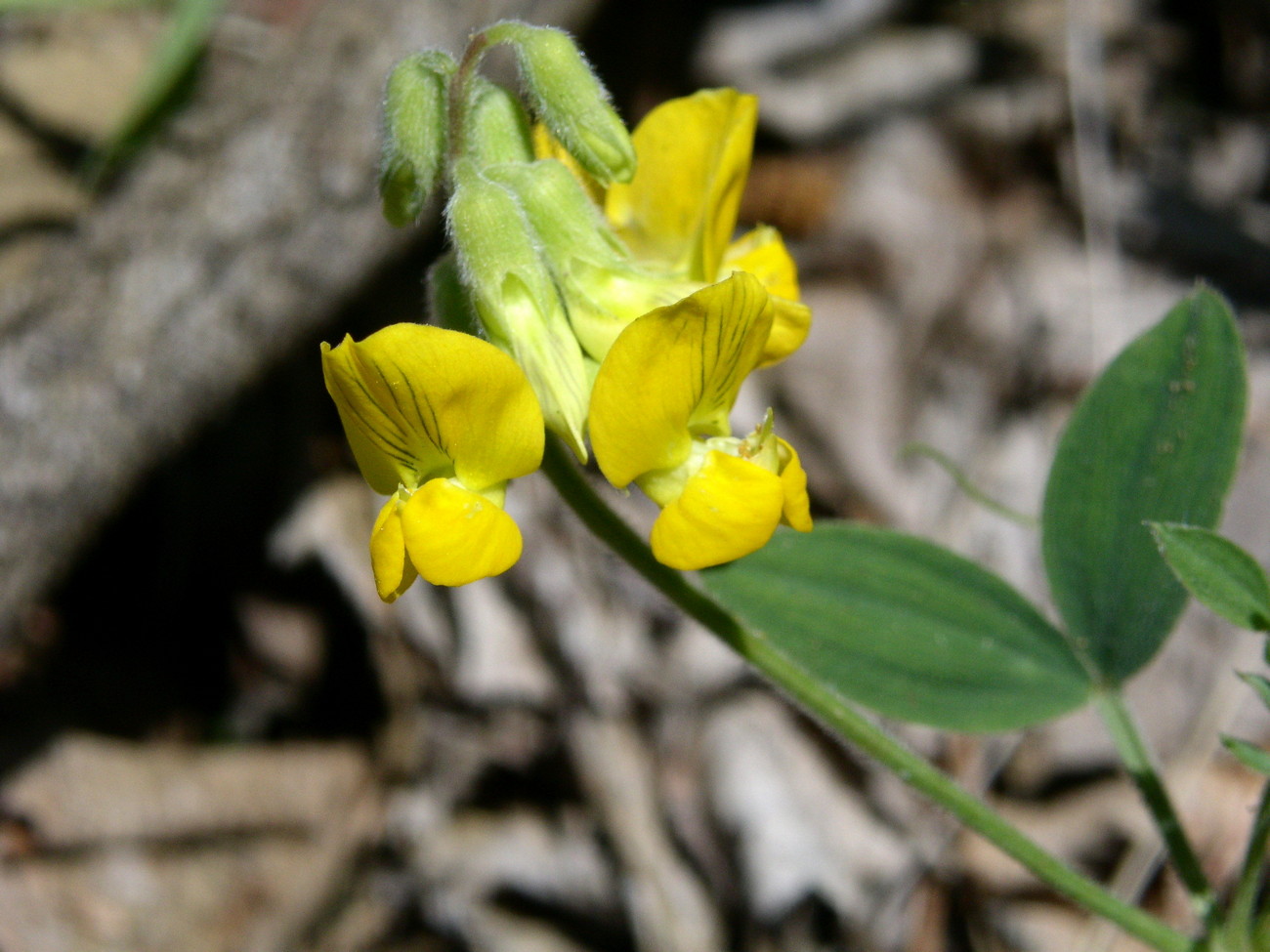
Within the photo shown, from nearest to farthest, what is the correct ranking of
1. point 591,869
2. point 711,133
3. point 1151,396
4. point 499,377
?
point 499,377 < point 711,133 < point 1151,396 < point 591,869

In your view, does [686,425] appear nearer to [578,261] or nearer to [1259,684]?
[578,261]

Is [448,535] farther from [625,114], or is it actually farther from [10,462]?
[625,114]

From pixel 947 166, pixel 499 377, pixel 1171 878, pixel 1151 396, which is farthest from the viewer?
pixel 947 166

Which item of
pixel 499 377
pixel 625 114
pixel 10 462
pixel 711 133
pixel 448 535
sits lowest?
pixel 10 462

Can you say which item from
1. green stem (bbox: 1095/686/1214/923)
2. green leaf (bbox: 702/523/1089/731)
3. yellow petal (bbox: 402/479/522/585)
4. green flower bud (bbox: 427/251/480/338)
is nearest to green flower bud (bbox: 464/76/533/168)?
green flower bud (bbox: 427/251/480/338)

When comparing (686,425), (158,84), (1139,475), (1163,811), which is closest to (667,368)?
(686,425)

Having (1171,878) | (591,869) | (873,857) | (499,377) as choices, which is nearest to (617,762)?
(591,869)

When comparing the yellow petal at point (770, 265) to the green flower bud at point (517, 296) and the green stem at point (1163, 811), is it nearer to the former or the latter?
the green flower bud at point (517, 296)
